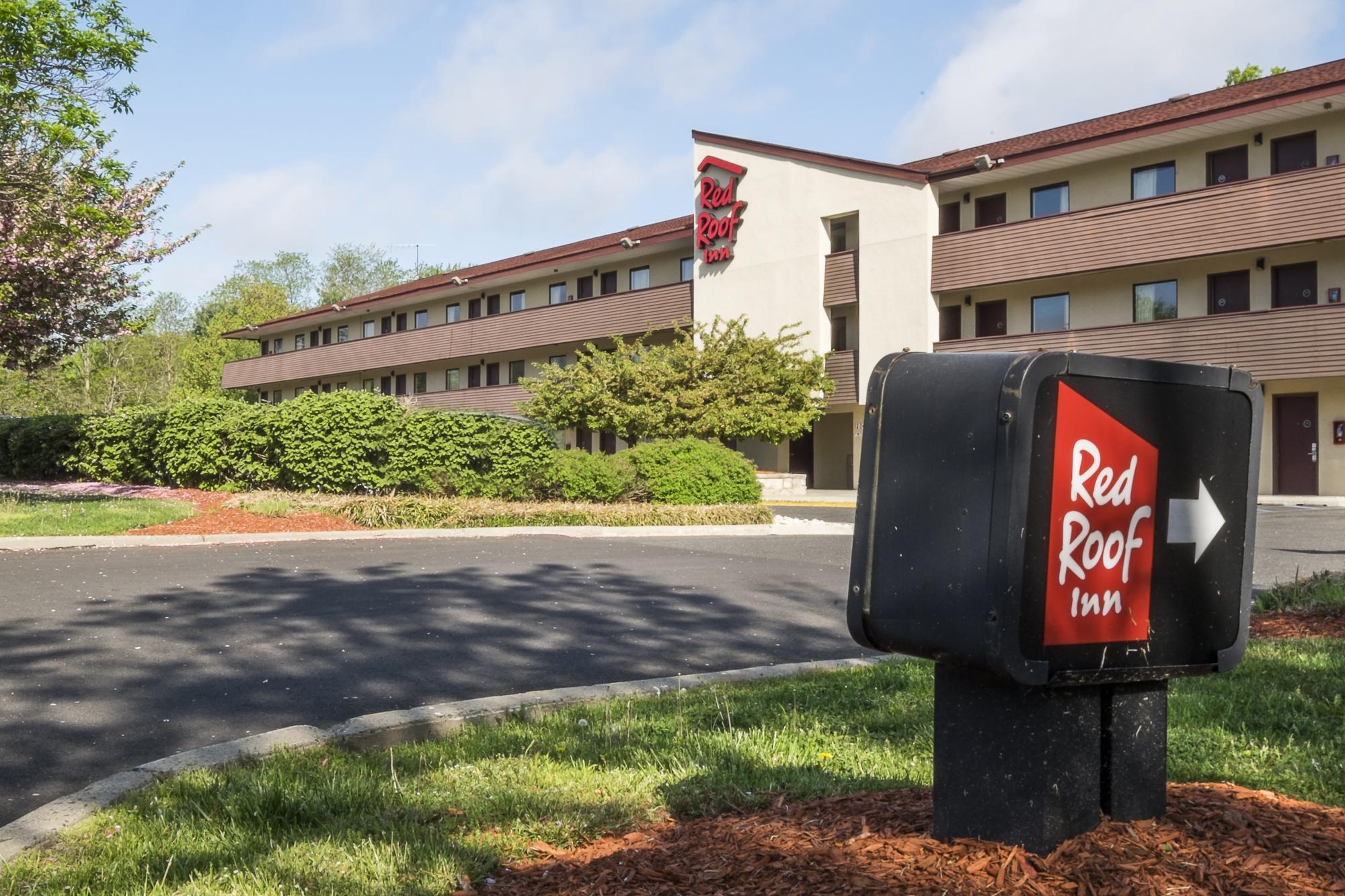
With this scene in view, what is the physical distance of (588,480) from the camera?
21.1m

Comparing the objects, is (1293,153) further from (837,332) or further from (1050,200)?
(837,332)

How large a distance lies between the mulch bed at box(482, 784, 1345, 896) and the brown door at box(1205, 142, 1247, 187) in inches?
1161

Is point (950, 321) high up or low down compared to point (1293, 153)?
down

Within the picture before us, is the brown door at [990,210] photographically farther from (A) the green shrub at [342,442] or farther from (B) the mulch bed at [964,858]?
(B) the mulch bed at [964,858]

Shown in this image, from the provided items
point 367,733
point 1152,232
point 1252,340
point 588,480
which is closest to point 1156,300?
point 1152,232

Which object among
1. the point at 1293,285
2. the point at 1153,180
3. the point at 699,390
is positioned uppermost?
the point at 1153,180

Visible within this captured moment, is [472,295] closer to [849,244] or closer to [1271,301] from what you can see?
[849,244]

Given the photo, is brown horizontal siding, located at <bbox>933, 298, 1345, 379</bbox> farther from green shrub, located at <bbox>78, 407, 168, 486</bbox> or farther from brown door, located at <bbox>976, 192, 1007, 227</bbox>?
green shrub, located at <bbox>78, 407, 168, 486</bbox>

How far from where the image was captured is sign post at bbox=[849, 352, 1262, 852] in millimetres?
2197

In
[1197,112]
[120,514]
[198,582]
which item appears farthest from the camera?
[1197,112]

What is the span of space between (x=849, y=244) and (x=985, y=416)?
3527cm

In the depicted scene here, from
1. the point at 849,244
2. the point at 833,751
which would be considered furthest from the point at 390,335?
the point at 833,751

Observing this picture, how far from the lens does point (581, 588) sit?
10.7 meters

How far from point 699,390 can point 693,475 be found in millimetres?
11258
